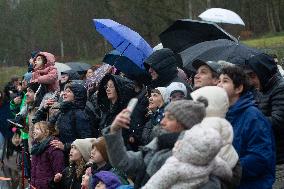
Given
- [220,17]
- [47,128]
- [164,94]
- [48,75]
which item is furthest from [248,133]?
[220,17]

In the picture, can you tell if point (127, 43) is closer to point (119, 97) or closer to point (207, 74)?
point (119, 97)

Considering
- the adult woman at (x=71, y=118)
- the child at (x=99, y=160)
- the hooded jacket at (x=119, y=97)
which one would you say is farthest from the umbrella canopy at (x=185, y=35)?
the child at (x=99, y=160)

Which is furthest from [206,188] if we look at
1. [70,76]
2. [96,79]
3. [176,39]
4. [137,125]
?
[70,76]

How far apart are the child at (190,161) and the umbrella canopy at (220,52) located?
7.22ft

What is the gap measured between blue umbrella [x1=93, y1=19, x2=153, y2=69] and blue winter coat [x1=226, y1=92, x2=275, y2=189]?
280cm


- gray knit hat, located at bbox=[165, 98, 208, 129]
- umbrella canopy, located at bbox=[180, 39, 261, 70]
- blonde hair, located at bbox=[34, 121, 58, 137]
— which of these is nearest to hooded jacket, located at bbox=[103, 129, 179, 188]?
gray knit hat, located at bbox=[165, 98, 208, 129]

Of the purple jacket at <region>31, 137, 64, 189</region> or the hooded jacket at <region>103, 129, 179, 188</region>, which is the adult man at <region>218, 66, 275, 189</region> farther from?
the purple jacket at <region>31, 137, 64, 189</region>

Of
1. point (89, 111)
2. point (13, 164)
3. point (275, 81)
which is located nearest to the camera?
point (275, 81)

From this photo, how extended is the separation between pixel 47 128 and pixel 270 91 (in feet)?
9.94

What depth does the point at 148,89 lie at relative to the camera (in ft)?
→ 20.5

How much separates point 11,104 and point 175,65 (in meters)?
5.50

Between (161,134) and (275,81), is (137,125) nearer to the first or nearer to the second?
(275,81)

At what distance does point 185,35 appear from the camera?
7543 millimetres

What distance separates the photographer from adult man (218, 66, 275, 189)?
13.7 feet
